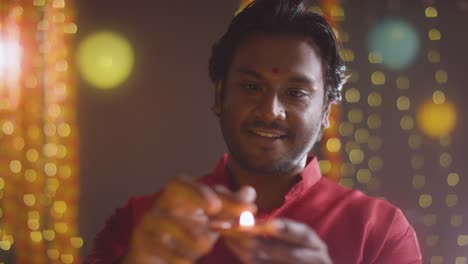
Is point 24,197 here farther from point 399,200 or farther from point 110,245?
point 399,200

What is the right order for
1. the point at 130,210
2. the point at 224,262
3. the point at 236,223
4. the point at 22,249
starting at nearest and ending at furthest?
the point at 236,223 → the point at 224,262 → the point at 130,210 → the point at 22,249

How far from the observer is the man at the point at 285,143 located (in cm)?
111

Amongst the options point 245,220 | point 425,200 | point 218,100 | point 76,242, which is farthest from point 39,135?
point 245,220

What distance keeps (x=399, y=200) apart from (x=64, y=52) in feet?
5.74

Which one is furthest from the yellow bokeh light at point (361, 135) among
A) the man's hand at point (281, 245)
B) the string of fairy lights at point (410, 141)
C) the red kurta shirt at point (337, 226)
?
the man's hand at point (281, 245)

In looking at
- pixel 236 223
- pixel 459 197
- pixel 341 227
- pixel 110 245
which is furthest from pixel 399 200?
pixel 236 223

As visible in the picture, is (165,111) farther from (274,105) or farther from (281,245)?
(281,245)

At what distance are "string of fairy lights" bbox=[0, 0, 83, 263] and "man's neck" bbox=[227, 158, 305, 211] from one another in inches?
59.6

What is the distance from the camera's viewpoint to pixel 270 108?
1104mm

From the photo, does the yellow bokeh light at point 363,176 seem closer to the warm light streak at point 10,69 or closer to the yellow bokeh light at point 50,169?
the yellow bokeh light at point 50,169

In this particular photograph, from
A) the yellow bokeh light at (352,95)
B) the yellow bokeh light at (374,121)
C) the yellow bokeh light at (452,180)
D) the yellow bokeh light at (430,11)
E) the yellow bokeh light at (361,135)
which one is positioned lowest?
the yellow bokeh light at (452,180)

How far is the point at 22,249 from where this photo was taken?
2.46 m

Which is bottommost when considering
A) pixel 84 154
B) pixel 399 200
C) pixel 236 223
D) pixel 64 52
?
pixel 399 200

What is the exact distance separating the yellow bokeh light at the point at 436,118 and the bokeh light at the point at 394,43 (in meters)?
0.23
